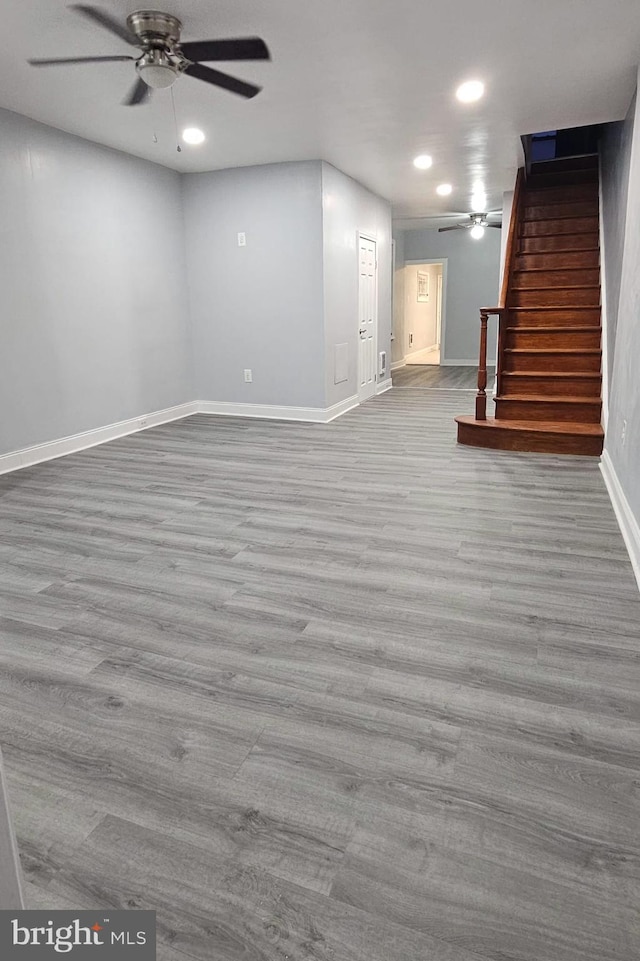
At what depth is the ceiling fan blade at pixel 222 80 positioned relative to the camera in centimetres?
338

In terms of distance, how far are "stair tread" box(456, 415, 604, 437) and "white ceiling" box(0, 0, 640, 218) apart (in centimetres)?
235

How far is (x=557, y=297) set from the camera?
19.7 ft

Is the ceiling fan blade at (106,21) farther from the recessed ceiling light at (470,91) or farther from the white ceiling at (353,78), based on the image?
the recessed ceiling light at (470,91)

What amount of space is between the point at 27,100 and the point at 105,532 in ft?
10.2

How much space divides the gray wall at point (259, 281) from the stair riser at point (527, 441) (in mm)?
1802

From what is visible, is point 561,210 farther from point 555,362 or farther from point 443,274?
point 443,274

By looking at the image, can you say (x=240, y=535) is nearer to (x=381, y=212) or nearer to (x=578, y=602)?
(x=578, y=602)

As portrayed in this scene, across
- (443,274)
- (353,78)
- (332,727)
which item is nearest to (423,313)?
(443,274)

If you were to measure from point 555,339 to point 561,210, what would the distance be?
2170 millimetres

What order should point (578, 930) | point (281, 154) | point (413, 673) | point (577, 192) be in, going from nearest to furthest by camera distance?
1. point (578, 930)
2. point (413, 673)
3. point (281, 154)
4. point (577, 192)

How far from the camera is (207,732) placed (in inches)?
66.2

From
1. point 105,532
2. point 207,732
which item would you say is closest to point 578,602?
point 207,732

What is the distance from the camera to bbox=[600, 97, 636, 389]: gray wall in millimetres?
4316

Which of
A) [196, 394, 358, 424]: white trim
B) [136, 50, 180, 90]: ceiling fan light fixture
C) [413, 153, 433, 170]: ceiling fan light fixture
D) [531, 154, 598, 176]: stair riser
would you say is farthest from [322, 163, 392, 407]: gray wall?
[136, 50, 180, 90]: ceiling fan light fixture
